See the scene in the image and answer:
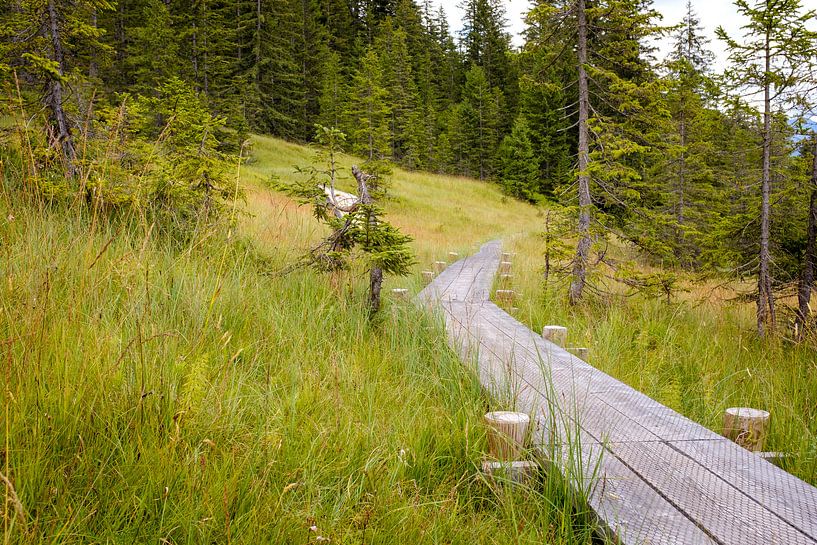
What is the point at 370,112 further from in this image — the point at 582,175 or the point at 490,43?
the point at 490,43

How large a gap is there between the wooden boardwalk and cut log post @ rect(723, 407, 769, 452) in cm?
27

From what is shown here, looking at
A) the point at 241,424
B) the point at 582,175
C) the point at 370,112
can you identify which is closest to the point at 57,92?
the point at 241,424

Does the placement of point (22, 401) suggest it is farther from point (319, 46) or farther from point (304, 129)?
point (319, 46)

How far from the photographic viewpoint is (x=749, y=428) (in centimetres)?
268

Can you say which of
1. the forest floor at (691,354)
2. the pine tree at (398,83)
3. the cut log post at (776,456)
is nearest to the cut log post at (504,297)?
the forest floor at (691,354)

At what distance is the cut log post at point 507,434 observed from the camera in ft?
7.28

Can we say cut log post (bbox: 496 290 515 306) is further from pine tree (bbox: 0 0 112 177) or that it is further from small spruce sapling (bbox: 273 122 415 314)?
pine tree (bbox: 0 0 112 177)

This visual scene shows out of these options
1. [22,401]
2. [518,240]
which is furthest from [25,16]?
[518,240]

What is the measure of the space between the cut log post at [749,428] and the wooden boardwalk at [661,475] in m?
0.27

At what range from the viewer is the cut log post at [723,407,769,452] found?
2.67 m

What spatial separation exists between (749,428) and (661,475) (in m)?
Result: 0.97

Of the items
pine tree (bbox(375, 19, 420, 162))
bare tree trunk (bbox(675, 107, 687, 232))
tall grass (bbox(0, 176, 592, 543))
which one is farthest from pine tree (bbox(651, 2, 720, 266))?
pine tree (bbox(375, 19, 420, 162))

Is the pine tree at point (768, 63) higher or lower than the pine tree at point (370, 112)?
lower

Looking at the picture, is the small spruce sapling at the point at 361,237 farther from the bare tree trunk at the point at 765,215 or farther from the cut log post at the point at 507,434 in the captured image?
the bare tree trunk at the point at 765,215
